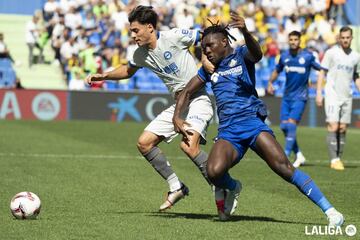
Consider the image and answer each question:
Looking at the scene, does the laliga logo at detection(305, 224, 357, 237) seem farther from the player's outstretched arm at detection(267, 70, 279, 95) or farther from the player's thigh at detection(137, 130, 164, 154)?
the player's outstretched arm at detection(267, 70, 279, 95)

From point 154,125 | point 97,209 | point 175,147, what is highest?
point 154,125

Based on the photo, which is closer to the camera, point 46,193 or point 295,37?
point 46,193

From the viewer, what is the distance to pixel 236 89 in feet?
32.1

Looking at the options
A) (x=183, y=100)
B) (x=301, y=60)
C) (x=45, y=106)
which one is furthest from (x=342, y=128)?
(x=45, y=106)

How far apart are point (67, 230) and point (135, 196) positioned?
11.1 ft

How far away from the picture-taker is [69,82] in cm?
3228

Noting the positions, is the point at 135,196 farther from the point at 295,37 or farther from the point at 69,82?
the point at 69,82

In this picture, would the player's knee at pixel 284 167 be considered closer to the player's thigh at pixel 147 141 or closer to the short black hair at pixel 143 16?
the player's thigh at pixel 147 141

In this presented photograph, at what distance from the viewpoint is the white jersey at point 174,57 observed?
10.8m

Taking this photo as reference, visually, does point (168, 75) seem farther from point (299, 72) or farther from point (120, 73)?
point (299, 72)

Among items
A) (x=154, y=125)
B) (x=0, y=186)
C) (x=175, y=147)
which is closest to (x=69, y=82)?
(x=175, y=147)

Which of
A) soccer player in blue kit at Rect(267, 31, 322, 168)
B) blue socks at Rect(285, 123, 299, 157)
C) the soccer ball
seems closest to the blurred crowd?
soccer player in blue kit at Rect(267, 31, 322, 168)

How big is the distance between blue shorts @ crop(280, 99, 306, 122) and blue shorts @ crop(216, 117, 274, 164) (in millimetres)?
8436

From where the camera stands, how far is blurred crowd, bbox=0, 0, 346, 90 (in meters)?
32.9
